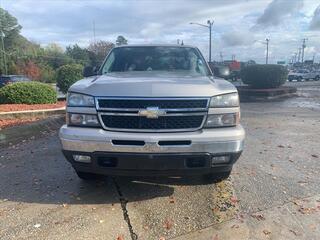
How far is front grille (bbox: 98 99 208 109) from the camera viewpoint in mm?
3936

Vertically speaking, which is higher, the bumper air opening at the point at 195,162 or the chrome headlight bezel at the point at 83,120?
the chrome headlight bezel at the point at 83,120

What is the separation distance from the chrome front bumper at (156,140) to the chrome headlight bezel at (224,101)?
0.83 feet

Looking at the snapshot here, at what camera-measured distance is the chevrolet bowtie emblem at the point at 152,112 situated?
3912 mm

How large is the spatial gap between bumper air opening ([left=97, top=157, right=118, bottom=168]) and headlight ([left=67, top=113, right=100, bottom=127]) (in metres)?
0.36

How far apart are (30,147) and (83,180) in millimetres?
2653

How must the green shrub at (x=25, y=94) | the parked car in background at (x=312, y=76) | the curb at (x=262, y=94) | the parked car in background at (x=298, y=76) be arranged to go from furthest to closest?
the parked car in background at (x=312, y=76) → the parked car in background at (x=298, y=76) → the curb at (x=262, y=94) → the green shrub at (x=25, y=94)

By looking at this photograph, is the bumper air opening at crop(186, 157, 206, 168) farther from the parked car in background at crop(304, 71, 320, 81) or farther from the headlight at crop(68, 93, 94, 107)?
the parked car in background at crop(304, 71, 320, 81)

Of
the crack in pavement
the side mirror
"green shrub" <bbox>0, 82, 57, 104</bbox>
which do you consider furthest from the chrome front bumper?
"green shrub" <bbox>0, 82, 57, 104</bbox>

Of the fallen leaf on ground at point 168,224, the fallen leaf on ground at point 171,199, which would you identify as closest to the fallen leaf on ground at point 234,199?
the fallen leaf on ground at point 171,199

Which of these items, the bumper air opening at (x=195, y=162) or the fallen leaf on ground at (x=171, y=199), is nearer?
the bumper air opening at (x=195, y=162)

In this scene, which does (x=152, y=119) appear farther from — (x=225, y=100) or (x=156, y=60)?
(x=156, y=60)

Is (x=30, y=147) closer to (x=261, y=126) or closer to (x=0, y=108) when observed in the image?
(x=261, y=126)

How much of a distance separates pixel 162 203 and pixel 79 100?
144cm

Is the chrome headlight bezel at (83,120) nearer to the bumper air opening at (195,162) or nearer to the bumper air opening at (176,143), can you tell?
the bumper air opening at (176,143)
